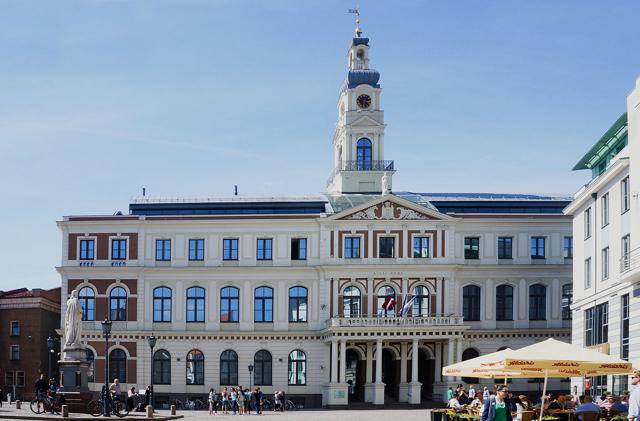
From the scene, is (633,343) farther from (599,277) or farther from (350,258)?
(350,258)

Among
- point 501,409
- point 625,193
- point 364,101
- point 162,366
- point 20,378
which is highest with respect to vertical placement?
point 364,101

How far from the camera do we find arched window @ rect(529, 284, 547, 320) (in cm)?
8056

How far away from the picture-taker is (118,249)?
8206 centimetres

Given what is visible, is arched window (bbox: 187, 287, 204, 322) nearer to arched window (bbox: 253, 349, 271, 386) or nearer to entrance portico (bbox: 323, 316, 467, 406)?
arched window (bbox: 253, 349, 271, 386)

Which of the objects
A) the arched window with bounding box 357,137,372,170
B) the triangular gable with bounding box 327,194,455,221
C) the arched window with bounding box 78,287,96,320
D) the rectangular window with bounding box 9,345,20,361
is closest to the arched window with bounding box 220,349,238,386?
the arched window with bounding box 78,287,96,320

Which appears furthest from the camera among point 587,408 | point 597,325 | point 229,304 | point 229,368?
point 229,304

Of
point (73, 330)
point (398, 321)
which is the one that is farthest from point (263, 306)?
point (73, 330)

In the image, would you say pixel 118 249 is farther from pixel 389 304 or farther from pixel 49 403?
pixel 49 403

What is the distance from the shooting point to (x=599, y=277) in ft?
176

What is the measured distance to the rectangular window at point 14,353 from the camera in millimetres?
85444

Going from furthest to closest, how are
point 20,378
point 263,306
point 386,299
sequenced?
1. point 20,378
2. point 263,306
3. point 386,299

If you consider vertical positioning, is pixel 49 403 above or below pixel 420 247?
below

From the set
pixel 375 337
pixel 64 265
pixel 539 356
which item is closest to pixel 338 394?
pixel 375 337

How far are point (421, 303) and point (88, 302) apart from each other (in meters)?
23.9
